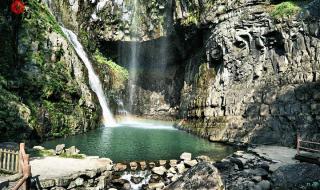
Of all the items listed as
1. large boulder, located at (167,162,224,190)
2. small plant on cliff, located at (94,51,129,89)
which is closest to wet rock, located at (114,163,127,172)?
large boulder, located at (167,162,224,190)

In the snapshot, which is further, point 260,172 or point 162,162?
point 162,162

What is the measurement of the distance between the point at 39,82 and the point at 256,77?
21.3m

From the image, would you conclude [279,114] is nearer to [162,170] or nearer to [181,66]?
[162,170]

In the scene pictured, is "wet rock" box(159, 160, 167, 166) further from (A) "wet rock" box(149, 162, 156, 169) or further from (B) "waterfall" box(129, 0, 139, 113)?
(B) "waterfall" box(129, 0, 139, 113)

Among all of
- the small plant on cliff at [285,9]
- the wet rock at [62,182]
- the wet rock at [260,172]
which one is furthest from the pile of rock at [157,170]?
the small plant on cliff at [285,9]

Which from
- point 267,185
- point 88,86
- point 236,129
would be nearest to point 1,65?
point 88,86

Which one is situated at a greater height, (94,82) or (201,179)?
(94,82)

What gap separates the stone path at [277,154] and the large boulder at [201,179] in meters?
6.49

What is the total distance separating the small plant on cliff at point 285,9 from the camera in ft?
110

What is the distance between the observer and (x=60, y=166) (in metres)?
19.1

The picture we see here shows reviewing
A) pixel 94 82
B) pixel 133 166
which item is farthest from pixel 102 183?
pixel 94 82

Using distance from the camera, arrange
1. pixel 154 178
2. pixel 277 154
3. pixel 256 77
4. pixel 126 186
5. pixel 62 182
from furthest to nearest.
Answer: pixel 256 77 → pixel 277 154 → pixel 154 178 → pixel 126 186 → pixel 62 182

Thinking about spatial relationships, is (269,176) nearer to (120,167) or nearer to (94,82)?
(120,167)

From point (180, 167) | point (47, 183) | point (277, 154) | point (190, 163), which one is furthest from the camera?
point (277, 154)
